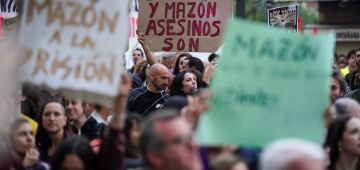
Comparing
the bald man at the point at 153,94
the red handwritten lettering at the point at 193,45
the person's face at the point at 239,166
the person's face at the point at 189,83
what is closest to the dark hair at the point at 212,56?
the red handwritten lettering at the point at 193,45

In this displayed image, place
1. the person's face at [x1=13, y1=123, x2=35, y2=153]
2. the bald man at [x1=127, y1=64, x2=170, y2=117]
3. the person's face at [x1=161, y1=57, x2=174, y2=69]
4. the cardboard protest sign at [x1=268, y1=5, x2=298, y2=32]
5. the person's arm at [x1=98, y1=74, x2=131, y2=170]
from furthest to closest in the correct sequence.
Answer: the person's face at [x1=161, y1=57, x2=174, y2=69] < the cardboard protest sign at [x1=268, y1=5, x2=298, y2=32] < the bald man at [x1=127, y1=64, x2=170, y2=117] < the person's face at [x1=13, y1=123, x2=35, y2=153] < the person's arm at [x1=98, y1=74, x2=131, y2=170]

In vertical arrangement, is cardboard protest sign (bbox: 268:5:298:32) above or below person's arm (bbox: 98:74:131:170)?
above

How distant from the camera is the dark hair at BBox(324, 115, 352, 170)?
27.2 feet

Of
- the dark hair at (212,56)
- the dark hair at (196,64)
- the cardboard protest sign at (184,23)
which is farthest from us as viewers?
the dark hair at (212,56)

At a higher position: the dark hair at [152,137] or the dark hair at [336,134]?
the dark hair at [152,137]

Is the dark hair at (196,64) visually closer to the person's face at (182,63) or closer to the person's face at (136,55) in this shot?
the person's face at (182,63)

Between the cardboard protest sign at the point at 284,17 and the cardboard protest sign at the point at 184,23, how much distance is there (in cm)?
189

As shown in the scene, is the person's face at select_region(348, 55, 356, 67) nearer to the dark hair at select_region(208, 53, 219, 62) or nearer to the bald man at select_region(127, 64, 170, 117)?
the dark hair at select_region(208, 53, 219, 62)

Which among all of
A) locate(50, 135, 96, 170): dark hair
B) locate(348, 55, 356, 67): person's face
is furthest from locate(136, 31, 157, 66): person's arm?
locate(50, 135, 96, 170): dark hair

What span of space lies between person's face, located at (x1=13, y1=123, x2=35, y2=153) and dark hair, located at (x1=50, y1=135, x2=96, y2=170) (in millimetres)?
790

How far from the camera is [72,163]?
707 centimetres

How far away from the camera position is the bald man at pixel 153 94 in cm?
1183

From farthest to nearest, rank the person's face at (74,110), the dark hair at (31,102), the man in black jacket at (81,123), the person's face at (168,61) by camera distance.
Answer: the person's face at (168,61) → the dark hair at (31,102) → the person's face at (74,110) → the man in black jacket at (81,123)

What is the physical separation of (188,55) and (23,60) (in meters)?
6.31
